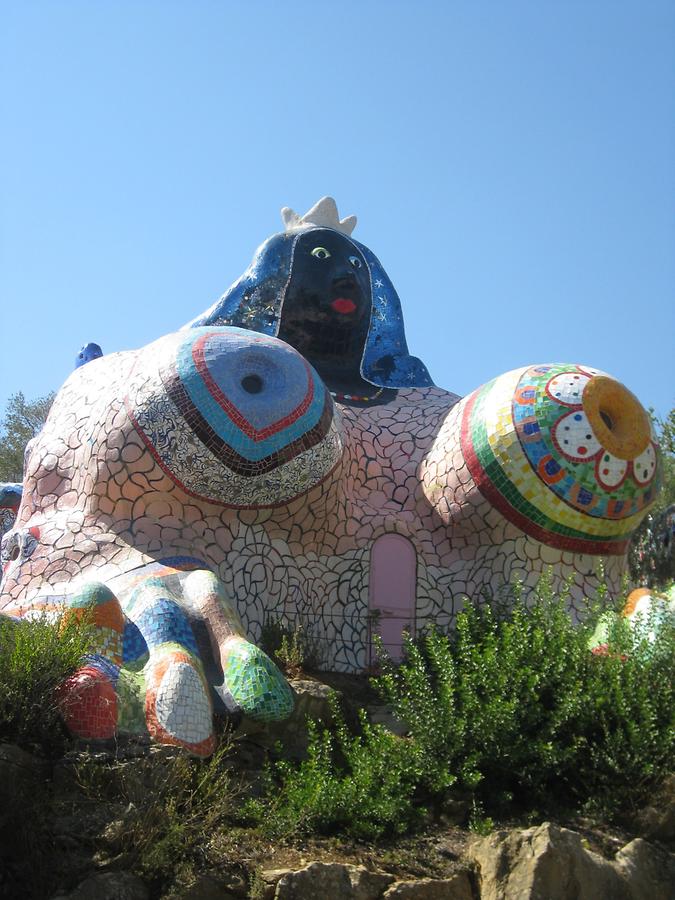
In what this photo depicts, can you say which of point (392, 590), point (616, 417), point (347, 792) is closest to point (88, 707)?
point (347, 792)

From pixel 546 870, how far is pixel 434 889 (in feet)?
2.02

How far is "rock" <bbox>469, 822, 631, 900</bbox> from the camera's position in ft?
20.2

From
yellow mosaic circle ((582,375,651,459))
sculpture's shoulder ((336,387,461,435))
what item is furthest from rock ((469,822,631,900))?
sculpture's shoulder ((336,387,461,435))

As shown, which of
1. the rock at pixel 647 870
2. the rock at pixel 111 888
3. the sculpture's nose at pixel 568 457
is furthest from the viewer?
the sculpture's nose at pixel 568 457

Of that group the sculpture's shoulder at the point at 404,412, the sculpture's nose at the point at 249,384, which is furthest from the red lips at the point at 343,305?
the sculpture's nose at the point at 249,384

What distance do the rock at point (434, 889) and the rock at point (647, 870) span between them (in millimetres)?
895

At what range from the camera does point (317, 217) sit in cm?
1252

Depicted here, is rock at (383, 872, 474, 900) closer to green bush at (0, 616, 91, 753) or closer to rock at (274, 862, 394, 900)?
rock at (274, 862, 394, 900)

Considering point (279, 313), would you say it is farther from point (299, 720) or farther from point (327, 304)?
point (299, 720)

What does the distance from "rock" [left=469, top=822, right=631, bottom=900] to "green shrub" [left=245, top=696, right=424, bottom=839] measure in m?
0.66

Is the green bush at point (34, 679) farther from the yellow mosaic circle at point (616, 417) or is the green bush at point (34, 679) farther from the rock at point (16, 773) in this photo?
the yellow mosaic circle at point (616, 417)

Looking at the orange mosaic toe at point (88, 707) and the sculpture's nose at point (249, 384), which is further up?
the sculpture's nose at point (249, 384)

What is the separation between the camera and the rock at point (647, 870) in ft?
21.1

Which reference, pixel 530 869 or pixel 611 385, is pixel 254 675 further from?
pixel 611 385
